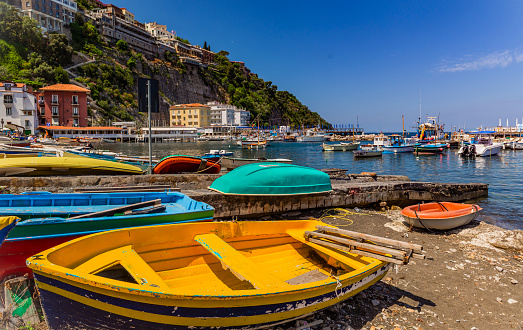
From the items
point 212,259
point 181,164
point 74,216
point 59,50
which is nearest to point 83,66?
point 59,50

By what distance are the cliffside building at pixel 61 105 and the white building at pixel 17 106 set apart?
908cm

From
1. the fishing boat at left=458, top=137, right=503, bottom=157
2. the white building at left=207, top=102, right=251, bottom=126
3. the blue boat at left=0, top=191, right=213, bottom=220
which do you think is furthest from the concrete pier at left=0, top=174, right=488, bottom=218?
the white building at left=207, top=102, right=251, bottom=126

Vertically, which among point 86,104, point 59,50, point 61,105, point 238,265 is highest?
point 59,50

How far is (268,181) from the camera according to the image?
9.16 metres

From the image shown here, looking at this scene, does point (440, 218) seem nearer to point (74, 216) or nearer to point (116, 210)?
point (116, 210)

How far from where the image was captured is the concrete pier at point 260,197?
9.13 m

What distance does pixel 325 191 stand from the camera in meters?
10.4

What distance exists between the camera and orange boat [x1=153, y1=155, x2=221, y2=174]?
14.1 metres

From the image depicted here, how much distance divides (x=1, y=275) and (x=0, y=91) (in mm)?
63676

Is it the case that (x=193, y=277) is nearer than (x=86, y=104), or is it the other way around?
(x=193, y=277)

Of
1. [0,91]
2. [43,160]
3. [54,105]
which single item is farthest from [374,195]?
[54,105]

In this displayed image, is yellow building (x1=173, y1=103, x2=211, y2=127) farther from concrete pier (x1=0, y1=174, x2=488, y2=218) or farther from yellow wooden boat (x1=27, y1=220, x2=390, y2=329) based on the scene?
yellow wooden boat (x1=27, y1=220, x2=390, y2=329)

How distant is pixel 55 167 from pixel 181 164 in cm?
513

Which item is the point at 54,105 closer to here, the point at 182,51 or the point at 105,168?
the point at 105,168
